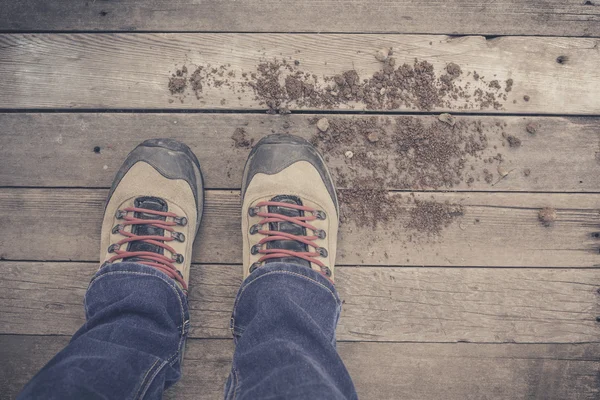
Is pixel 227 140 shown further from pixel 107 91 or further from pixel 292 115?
pixel 107 91

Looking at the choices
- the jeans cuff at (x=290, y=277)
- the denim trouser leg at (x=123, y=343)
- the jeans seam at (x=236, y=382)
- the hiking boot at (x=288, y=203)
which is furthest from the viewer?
the hiking boot at (x=288, y=203)

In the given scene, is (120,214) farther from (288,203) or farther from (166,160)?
(288,203)

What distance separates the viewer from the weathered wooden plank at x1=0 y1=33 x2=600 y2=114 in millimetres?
1298

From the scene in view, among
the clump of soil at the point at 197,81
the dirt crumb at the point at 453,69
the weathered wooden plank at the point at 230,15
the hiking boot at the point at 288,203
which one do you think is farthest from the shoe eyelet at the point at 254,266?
the dirt crumb at the point at 453,69

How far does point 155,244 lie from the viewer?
1.24 m

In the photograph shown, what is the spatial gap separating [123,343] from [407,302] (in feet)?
2.93

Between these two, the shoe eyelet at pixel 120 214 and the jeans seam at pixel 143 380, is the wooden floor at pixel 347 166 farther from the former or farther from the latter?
the jeans seam at pixel 143 380

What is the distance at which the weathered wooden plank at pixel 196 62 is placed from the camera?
130cm

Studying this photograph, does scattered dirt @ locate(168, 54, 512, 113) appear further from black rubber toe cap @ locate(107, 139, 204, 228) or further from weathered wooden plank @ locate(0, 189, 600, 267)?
weathered wooden plank @ locate(0, 189, 600, 267)

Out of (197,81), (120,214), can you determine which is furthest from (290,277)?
(197,81)

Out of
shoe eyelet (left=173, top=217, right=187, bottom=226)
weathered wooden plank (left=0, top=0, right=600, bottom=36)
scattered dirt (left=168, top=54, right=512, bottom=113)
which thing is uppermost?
weathered wooden plank (left=0, top=0, right=600, bottom=36)

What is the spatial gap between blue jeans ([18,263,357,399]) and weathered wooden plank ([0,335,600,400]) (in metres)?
0.25

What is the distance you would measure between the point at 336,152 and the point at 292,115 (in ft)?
0.64

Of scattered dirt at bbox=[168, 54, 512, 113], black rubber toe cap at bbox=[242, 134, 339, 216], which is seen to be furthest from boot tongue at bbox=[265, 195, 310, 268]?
scattered dirt at bbox=[168, 54, 512, 113]
